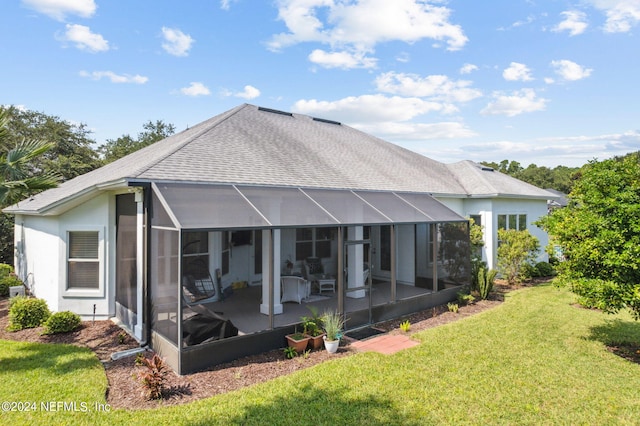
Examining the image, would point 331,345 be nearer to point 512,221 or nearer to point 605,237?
point 605,237

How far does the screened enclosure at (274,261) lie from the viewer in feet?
22.0

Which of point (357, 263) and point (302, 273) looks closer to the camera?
point (357, 263)

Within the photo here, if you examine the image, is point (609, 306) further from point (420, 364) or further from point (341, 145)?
point (341, 145)

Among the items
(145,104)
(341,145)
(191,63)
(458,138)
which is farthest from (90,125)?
(458,138)

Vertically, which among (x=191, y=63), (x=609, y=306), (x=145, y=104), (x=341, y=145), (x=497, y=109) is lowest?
(x=609, y=306)

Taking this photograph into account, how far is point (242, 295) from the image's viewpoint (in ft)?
37.7

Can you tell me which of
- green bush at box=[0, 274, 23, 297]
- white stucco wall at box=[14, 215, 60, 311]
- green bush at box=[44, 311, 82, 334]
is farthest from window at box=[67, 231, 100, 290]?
green bush at box=[0, 274, 23, 297]

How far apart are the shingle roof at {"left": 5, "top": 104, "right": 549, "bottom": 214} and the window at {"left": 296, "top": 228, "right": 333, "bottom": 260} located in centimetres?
291

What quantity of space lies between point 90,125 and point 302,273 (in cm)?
3139

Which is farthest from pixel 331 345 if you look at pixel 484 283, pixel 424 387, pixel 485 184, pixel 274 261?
pixel 485 184

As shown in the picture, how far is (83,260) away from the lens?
31.6 ft

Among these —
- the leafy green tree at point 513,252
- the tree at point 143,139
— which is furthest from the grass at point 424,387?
the tree at point 143,139

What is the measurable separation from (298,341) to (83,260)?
22.2ft

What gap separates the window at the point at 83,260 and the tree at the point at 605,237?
39.2 ft
